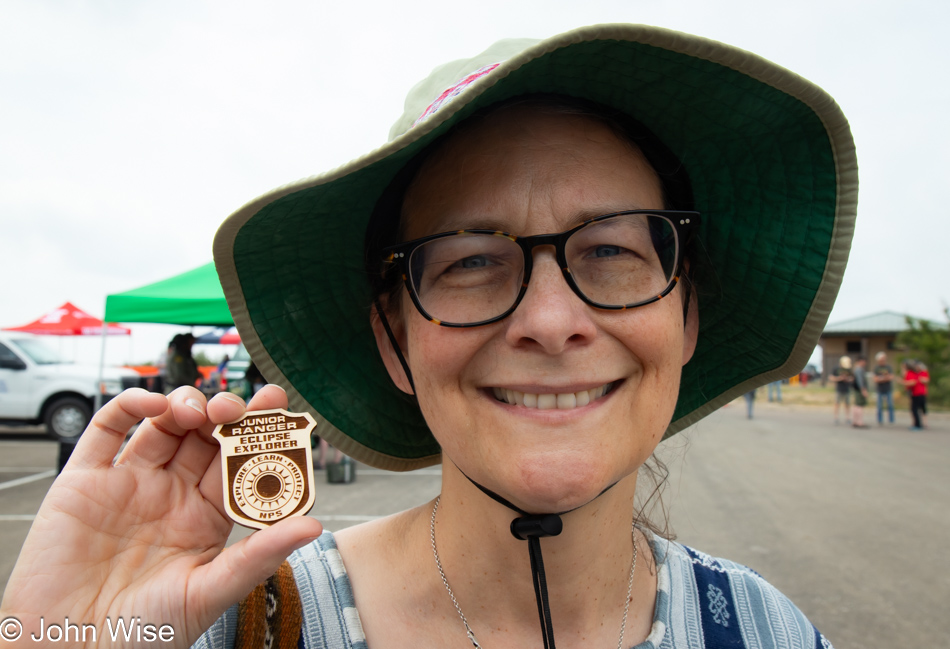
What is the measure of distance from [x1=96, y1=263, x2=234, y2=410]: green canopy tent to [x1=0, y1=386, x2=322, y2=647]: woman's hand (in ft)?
19.0

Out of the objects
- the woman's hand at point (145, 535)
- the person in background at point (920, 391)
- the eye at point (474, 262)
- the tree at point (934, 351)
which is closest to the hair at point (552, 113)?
the eye at point (474, 262)

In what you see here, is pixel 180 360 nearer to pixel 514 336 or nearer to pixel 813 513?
pixel 813 513

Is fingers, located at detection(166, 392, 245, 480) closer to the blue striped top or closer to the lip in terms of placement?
the blue striped top

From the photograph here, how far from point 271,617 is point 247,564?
0.97ft

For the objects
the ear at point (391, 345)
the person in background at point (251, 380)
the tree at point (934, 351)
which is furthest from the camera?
the tree at point (934, 351)

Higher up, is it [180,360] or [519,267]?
[519,267]

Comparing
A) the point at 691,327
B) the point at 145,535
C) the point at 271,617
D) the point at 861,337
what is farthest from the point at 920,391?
the point at 861,337

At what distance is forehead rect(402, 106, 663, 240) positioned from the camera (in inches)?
46.9

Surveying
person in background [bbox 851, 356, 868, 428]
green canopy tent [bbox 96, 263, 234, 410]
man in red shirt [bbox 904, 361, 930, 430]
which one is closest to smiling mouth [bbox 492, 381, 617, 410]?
green canopy tent [bbox 96, 263, 234, 410]

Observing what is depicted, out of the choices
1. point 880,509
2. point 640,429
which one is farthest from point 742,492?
point 640,429

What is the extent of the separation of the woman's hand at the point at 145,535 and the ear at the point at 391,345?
34 centimetres

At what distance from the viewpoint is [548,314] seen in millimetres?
1090

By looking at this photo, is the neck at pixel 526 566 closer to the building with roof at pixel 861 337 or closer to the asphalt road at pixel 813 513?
the asphalt road at pixel 813 513

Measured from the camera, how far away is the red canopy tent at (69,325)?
16555 mm
